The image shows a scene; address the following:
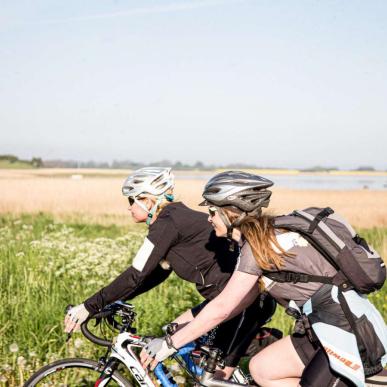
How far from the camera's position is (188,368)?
3.91 meters

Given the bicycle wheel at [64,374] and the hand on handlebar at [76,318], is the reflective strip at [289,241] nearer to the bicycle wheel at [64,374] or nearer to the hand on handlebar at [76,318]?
the hand on handlebar at [76,318]

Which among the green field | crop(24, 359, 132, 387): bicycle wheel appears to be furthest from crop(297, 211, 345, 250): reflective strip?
the green field

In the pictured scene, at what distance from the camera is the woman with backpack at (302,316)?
323 centimetres

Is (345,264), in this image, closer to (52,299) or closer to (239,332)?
(239,332)

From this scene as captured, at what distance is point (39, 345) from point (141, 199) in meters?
2.40

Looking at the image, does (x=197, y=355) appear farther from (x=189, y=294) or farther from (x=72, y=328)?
(x=189, y=294)

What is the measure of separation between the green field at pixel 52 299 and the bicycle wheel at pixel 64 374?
56 cm

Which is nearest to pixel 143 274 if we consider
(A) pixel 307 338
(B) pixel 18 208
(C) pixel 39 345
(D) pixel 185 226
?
(D) pixel 185 226

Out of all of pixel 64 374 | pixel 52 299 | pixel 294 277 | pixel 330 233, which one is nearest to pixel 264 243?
pixel 294 277

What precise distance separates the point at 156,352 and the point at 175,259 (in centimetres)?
72

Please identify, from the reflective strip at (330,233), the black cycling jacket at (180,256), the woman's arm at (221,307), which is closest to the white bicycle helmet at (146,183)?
the black cycling jacket at (180,256)

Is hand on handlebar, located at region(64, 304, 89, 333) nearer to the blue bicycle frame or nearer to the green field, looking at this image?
the blue bicycle frame

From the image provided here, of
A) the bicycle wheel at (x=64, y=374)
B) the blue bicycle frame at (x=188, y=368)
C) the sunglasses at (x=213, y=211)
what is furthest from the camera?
the bicycle wheel at (x=64, y=374)

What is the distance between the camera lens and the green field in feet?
18.8
